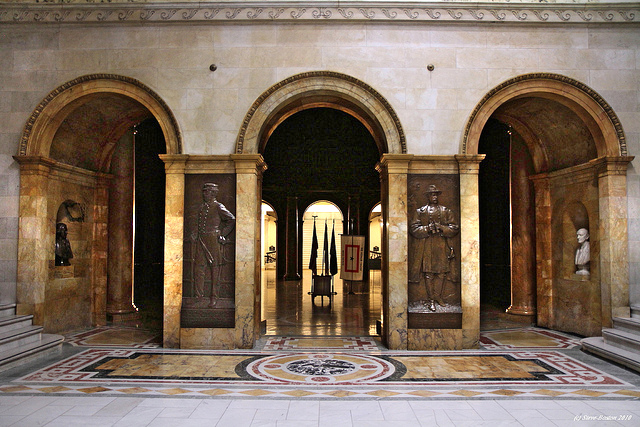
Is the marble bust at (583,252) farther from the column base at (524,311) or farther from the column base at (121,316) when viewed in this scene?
the column base at (121,316)

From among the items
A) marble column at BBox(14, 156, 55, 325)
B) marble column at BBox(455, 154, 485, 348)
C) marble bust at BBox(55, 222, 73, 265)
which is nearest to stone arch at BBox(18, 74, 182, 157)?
marble column at BBox(14, 156, 55, 325)

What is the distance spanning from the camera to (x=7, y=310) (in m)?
7.76

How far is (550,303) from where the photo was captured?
9.72 meters

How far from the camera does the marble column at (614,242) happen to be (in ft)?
25.8

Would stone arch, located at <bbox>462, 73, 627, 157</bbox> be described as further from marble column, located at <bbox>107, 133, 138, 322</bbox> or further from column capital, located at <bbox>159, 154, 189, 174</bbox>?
marble column, located at <bbox>107, 133, 138, 322</bbox>

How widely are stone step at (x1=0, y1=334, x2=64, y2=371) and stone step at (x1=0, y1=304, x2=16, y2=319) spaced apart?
0.66 metres

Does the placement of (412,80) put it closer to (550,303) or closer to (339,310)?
(550,303)

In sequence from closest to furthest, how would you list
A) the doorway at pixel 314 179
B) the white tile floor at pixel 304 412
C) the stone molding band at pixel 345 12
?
the white tile floor at pixel 304 412 < the stone molding band at pixel 345 12 < the doorway at pixel 314 179

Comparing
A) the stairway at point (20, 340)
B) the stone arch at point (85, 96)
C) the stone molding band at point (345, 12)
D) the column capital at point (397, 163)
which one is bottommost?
the stairway at point (20, 340)

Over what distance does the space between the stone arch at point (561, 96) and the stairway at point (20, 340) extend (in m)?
7.67

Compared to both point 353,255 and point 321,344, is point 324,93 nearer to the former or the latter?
point 321,344

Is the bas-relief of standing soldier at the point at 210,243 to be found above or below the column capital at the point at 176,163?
below

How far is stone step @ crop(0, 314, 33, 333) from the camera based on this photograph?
734 centimetres

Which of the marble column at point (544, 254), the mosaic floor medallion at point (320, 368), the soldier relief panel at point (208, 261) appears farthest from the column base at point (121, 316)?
the marble column at point (544, 254)
